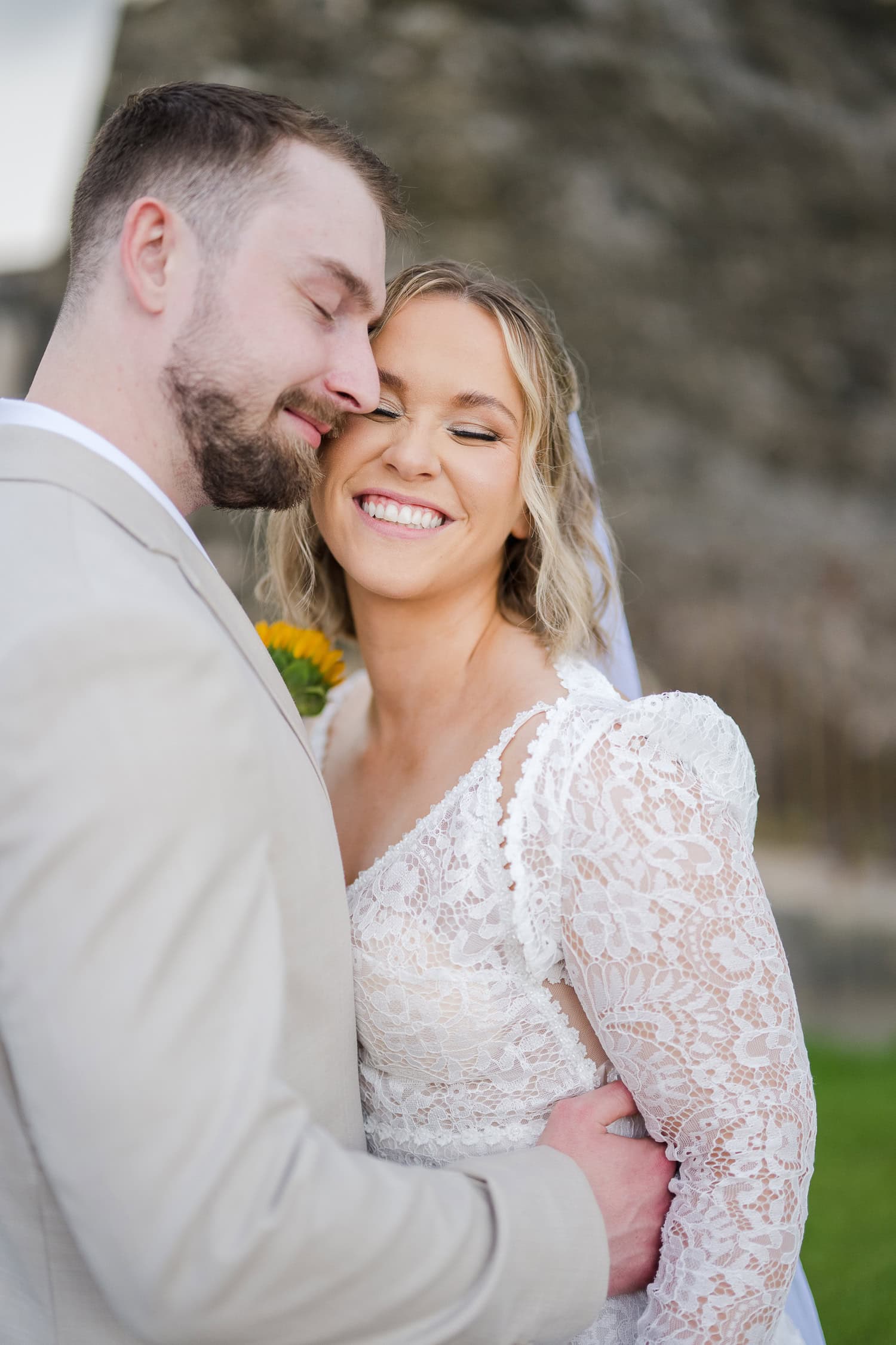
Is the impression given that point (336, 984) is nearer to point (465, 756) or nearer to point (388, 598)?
point (465, 756)

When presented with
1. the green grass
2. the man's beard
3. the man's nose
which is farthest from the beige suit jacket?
the green grass

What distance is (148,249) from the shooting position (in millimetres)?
1671

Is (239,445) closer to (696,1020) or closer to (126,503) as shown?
(126,503)

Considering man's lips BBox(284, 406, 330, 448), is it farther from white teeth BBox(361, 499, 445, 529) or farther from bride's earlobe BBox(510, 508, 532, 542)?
bride's earlobe BBox(510, 508, 532, 542)

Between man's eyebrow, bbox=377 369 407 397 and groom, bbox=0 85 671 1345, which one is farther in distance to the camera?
man's eyebrow, bbox=377 369 407 397

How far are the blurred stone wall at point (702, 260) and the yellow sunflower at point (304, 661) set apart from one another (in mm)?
4458

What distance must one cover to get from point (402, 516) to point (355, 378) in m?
0.34

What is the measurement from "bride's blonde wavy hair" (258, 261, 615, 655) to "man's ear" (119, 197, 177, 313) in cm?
54

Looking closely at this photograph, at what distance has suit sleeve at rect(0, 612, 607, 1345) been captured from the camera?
115cm

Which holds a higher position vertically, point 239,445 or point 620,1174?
point 239,445

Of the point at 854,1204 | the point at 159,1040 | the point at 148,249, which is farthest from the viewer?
the point at 854,1204

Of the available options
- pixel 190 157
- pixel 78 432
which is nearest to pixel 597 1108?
pixel 78 432

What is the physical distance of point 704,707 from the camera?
1835mm

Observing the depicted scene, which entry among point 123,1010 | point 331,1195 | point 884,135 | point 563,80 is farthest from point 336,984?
point 884,135
